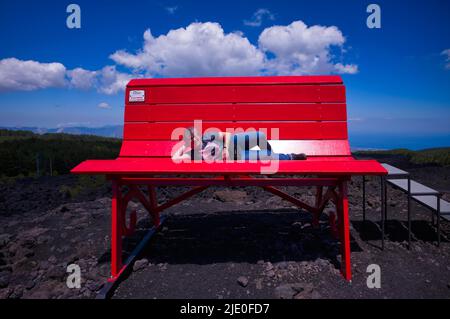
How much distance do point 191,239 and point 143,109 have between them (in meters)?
1.55

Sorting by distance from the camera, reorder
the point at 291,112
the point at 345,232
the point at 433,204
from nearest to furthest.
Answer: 1. the point at 345,232
2. the point at 433,204
3. the point at 291,112

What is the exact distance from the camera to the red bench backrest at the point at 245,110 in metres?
3.31

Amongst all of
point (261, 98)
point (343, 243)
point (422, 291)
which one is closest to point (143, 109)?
point (261, 98)

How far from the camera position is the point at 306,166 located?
2.35m

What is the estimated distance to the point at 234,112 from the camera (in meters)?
3.46

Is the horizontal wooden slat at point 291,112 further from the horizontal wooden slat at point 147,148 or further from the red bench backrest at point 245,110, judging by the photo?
the horizontal wooden slat at point 147,148

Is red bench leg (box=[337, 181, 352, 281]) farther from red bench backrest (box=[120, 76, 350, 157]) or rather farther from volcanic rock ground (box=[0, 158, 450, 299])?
red bench backrest (box=[120, 76, 350, 157])

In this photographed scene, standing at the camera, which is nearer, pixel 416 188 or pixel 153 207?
pixel 416 188

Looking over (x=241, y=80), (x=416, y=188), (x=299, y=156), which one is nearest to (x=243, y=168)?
(x=299, y=156)

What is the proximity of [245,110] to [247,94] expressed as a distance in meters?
0.18

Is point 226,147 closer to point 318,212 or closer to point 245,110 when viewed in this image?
point 245,110

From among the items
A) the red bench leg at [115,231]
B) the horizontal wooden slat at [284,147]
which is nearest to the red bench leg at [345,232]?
the horizontal wooden slat at [284,147]

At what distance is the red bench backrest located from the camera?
10.9 feet
